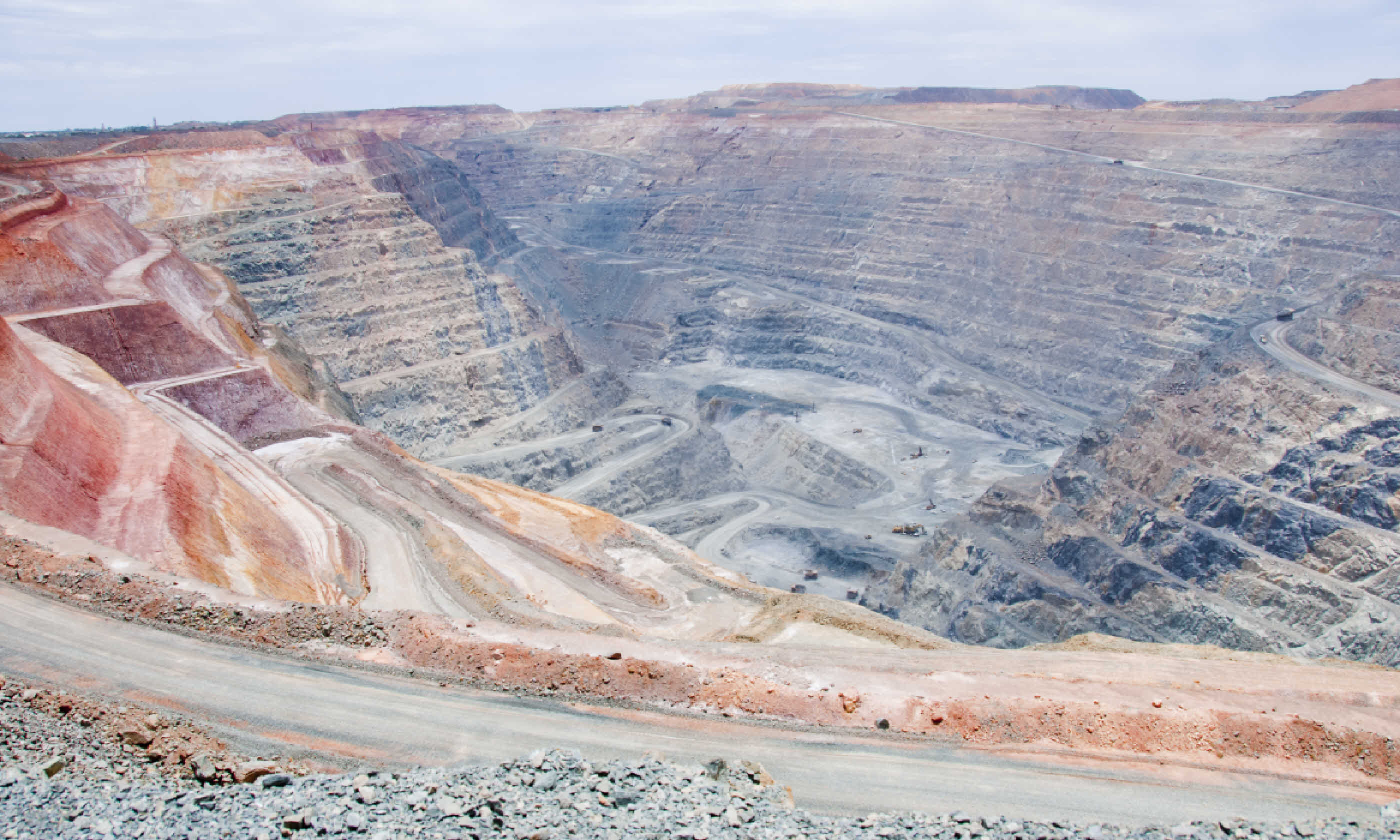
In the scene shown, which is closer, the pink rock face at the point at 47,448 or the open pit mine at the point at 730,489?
the open pit mine at the point at 730,489

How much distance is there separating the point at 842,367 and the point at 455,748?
248 ft

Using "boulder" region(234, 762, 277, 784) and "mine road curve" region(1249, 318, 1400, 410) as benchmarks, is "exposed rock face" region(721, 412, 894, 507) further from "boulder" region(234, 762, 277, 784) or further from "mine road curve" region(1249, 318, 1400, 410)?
"boulder" region(234, 762, 277, 784)

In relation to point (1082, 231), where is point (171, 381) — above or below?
below

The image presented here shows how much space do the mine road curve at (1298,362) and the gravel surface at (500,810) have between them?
37855 mm

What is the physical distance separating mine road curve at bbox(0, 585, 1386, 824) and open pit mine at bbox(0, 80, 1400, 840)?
0.08m

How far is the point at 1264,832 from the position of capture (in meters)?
11.0

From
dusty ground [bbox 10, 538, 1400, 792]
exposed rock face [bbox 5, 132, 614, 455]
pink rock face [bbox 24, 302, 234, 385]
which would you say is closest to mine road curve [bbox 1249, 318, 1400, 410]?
dusty ground [bbox 10, 538, 1400, 792]

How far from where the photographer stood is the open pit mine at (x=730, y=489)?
42.9 feet

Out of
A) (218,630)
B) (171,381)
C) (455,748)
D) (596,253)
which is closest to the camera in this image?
(455,748)

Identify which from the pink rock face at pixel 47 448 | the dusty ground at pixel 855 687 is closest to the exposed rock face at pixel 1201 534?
the dusty ground at pixel 855 687

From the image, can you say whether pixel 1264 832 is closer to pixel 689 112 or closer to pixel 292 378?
pixel 292 378

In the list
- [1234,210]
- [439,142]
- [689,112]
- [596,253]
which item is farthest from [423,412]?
[439,142]

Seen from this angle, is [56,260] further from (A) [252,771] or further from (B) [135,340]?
(A) [252,771]

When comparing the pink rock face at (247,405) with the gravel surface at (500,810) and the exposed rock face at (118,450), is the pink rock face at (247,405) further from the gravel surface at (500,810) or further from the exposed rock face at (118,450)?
the gravel surface at (500,810)
